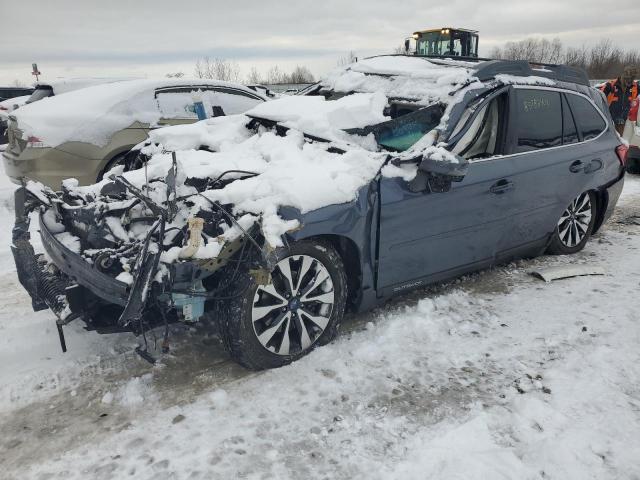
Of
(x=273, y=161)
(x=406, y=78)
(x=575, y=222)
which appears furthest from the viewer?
(x=575, y=222)

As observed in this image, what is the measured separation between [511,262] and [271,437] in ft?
10.7

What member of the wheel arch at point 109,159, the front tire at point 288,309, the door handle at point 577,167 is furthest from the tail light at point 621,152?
the wheel arch at point 109,159

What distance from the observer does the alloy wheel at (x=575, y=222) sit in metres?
4.87

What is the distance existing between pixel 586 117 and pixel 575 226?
3.40 feet

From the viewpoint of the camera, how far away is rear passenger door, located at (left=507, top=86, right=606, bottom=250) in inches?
159

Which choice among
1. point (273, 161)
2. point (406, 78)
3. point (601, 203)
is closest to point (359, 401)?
point (273, 161)

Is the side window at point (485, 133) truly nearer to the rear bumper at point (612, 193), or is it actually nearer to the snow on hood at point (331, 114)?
the snow on hood at point (331, 114)

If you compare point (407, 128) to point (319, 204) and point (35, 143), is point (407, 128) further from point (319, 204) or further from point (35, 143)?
point (35, 143)

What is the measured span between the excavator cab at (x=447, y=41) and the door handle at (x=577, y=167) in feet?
43.1

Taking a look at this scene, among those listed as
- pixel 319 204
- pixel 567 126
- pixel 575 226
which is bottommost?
pixel 575 226

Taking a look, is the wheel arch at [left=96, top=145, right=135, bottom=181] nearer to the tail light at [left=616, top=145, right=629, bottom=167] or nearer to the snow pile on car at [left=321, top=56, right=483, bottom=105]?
the snow pile on car at [left=321, top=56, right=483, bottom=105]

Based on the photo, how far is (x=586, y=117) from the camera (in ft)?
15.4

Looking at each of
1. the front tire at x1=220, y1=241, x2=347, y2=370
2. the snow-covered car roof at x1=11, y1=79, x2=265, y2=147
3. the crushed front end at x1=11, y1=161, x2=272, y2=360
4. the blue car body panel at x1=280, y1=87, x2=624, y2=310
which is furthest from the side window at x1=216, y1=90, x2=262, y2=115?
the front tire at x1=220, y1=241, x2=347, y2=370

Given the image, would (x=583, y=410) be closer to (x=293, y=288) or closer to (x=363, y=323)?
(x=363, y=323)
